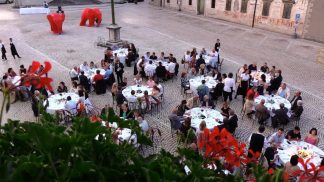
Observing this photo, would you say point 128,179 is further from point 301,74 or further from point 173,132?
point 301,74

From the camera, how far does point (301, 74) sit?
16.2m

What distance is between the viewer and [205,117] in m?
10.2

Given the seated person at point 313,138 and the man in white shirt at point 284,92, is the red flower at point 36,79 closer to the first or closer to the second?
the seated person at point 313,138

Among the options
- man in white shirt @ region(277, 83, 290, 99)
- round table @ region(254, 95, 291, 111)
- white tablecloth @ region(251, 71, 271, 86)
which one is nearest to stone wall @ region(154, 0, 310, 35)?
white tablecloth @ region(251, 71, 271, 86)

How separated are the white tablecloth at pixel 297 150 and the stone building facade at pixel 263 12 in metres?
15.7

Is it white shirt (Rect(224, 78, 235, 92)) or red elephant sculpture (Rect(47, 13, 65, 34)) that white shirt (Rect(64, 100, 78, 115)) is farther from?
red elephant sculpture (Rect(47, 13, 65, 34))

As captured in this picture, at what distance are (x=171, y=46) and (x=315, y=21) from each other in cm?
1030

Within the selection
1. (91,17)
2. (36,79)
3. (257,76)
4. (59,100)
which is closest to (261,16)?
(257,76)

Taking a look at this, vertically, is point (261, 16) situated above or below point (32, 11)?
above

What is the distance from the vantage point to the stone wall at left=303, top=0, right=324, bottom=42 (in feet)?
70.6

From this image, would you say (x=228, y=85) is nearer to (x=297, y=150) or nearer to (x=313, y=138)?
(x=313, y=138)

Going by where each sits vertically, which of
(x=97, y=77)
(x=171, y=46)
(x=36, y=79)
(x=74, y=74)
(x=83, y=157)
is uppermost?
(x=36, y=79)

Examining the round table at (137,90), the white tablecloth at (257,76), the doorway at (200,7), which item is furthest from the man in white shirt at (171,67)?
the doorway at (200,7)

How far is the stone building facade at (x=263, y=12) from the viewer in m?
22.6
